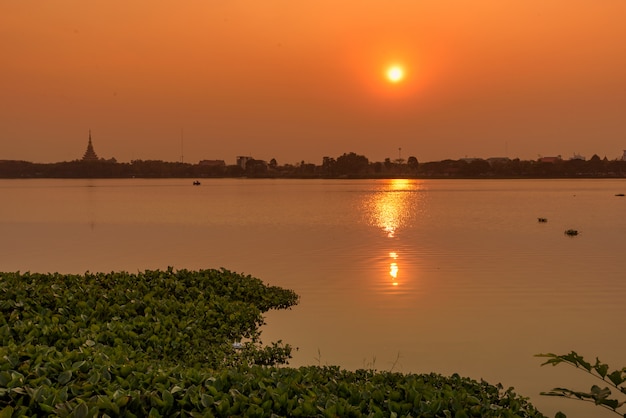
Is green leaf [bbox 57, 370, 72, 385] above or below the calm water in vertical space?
above

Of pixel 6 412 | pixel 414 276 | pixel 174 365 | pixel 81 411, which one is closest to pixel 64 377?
pixel 6 412

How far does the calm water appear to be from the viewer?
15805mm

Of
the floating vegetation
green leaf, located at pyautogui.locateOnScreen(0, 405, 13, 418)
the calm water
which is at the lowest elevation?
the calm water

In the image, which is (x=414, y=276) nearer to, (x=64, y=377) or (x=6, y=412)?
(x=64, y=377)

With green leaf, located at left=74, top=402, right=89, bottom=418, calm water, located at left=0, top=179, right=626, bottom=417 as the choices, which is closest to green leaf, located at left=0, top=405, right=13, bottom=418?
green leaf, located at left=74, top=402, right=89, bottom=418

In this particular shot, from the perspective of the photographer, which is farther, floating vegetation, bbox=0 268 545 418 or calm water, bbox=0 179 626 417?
calm water, bbox=0 179 626 417

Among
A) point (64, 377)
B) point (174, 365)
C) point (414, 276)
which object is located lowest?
point (414, 276)

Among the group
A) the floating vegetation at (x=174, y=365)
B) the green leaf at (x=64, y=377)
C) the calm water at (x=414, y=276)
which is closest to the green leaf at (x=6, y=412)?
the floating vegetation at (x=174, y=365)

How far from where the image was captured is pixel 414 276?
91.7 ft

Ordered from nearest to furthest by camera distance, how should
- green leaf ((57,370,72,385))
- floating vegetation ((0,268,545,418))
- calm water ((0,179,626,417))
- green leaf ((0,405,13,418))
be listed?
1. green leaf ((0,405,13,418))
2. floating vegetation ((0,268,545,418))
3. green leaf ((57,370,72,385))
4. calm water ((0,179,626,417))

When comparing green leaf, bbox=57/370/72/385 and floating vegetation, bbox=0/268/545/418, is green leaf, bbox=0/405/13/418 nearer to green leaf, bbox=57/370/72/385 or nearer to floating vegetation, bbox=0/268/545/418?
floating vegetation, bbox=0/268/545/418

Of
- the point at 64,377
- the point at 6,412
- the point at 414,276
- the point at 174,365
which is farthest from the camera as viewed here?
the point at 414,276

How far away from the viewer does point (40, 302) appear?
16.0 meters

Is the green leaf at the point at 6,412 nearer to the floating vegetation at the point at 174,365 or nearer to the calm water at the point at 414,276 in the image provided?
the floating vegetation at the point at 174,365
